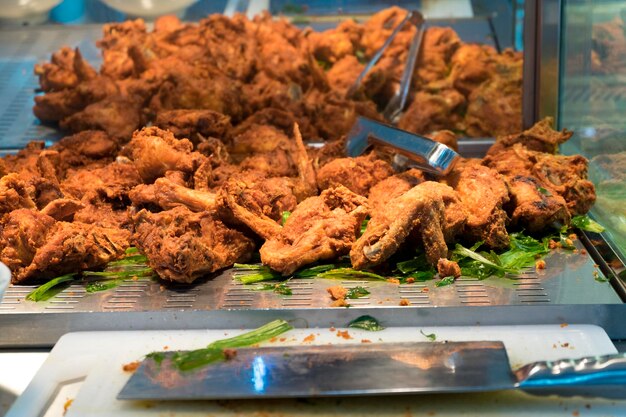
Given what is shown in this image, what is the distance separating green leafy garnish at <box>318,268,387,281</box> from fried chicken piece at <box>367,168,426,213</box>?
24 centimetres

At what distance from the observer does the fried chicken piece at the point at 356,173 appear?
2.51 meters

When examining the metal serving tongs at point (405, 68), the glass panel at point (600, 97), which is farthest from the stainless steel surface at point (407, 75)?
the glass panel at point (600, 97)

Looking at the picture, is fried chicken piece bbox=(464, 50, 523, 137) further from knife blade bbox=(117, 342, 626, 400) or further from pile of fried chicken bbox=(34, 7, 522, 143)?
knife blade bbox=(117, 342, 626, 400)

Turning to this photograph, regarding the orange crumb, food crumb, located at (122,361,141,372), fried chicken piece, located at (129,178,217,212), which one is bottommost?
food crumb, located at (122,361,141,372)

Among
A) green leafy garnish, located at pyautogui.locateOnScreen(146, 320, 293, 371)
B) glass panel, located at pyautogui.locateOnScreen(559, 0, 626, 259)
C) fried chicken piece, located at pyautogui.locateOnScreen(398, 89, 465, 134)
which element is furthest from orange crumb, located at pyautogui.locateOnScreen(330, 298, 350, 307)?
fried chicken piece, located at pyautogui.locateOnScreen(398, 89, 465, 134)

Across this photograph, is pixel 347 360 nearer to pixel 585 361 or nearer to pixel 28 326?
pixel 585 361

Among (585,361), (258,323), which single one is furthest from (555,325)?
(258,323)

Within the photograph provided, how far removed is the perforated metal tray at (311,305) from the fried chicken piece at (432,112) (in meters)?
1.16

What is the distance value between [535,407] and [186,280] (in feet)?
3.36

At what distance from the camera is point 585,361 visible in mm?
1608

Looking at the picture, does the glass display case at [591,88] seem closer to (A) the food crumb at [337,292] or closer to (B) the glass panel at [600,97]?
(B) the glass panel at [600,97]

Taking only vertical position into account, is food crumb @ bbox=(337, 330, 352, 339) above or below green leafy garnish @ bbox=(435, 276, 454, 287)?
below

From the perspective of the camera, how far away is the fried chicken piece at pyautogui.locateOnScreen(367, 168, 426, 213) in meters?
2.35

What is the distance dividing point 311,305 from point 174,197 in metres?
0.68
